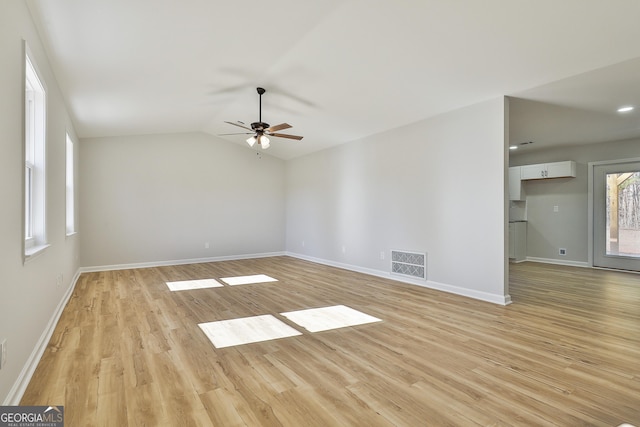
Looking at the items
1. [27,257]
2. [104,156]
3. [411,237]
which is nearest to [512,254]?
[411,237]

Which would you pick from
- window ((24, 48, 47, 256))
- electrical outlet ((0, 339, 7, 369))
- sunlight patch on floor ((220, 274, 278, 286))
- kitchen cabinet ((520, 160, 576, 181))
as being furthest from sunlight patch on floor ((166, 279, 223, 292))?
kitchen cabinet ((520, 160, 576, 181))

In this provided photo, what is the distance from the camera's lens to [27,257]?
2156 millimetres

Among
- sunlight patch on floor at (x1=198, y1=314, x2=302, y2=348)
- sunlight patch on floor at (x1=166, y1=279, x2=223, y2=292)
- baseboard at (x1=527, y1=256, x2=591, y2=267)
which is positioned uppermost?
baseboard at (x1=527, y1=256, x2=591, y2=267)

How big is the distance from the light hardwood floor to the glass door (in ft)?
7.23

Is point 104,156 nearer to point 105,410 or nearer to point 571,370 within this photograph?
point 105,410

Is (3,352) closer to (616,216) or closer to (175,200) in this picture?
(175,200)

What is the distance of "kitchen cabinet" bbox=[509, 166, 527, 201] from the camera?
710cm

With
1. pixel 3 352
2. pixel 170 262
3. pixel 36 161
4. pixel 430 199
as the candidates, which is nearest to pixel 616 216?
pixel 430 199

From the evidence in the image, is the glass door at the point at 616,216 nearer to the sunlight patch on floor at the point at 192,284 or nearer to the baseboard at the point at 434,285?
the baseboard at the point at 434,285

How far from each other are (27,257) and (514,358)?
3.57 metres

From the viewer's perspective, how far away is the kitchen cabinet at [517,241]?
6.98 metres

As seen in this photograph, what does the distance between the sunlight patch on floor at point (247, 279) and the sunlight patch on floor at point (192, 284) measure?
0.64 feet

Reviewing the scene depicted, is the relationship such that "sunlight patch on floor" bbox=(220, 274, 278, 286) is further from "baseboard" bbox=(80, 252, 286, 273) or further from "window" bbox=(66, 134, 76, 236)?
"window" bbox=(66, 134, 76, 236)

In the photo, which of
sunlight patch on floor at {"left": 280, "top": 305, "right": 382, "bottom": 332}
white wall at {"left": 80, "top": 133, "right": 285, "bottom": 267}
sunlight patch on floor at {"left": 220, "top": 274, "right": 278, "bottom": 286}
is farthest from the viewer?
white wall at {"left": 80, "top": 133, "right": 285, "bottom": 267}
